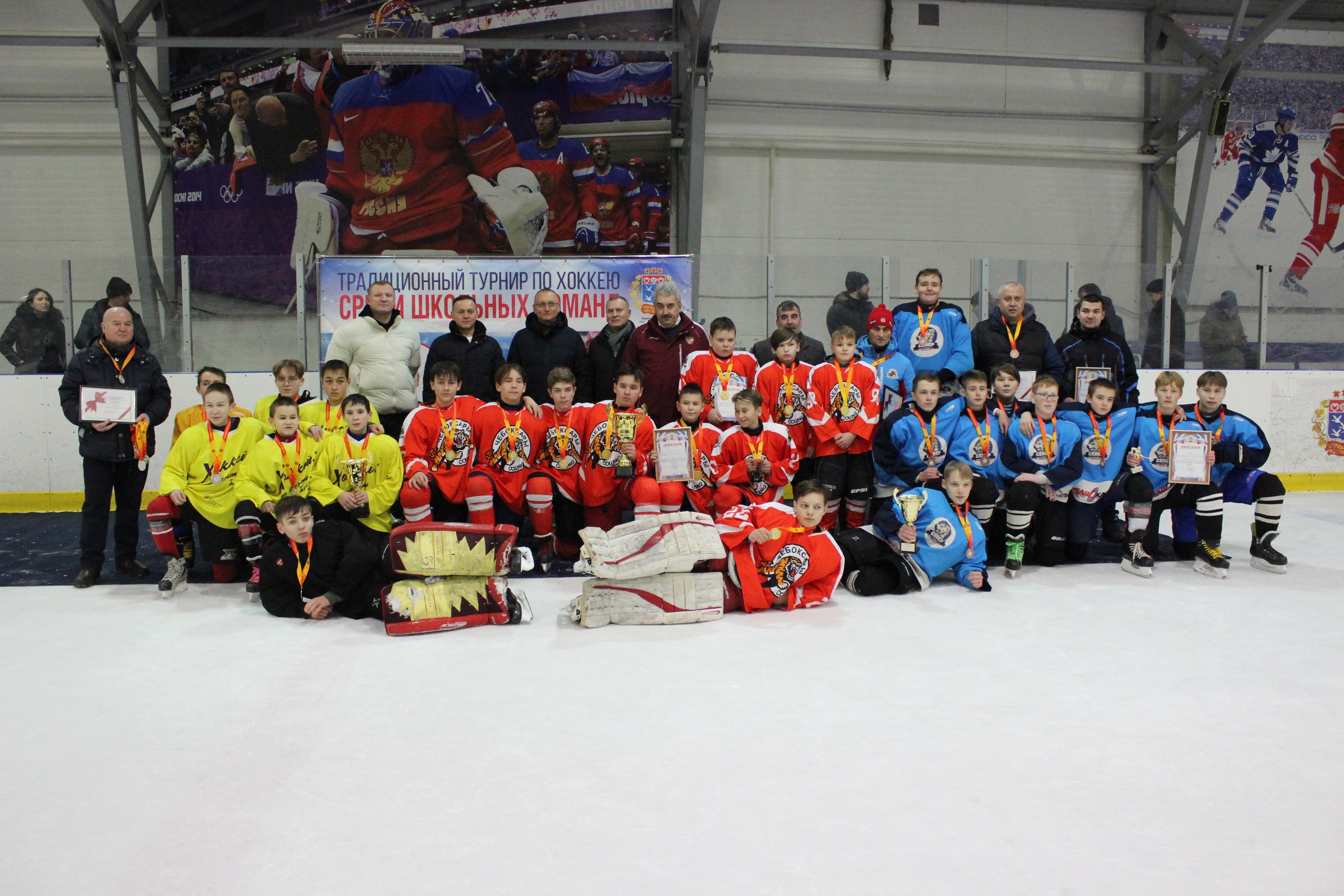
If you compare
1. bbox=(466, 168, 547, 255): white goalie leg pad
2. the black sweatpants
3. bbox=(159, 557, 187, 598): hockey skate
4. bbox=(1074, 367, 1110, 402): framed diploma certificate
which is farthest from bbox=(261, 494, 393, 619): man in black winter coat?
bbox=(466, 168, 547, 255): white goalie leg pad

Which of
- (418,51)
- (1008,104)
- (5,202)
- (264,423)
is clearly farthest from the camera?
(1008,104)

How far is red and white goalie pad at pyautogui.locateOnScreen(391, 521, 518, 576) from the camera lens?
148 inches

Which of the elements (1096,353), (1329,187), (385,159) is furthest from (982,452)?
(1329,187)

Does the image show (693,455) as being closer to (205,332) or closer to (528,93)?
(205,332)

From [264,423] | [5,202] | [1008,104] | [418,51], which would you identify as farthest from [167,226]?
[1008,104]

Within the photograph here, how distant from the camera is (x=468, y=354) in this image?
5246 mm

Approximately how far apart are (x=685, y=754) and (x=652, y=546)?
4.55 ft

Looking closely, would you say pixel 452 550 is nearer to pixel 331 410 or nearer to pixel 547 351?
pixel 331 410

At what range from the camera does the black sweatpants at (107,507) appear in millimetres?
4480

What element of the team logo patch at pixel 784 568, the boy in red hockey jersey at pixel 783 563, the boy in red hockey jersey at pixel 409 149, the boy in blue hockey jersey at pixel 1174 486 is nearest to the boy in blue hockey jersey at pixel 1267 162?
the boy in blue hockey jersey at pixel 1174 486

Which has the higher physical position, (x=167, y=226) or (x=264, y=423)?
(x=167, y=226)

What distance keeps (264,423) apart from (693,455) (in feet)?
7.16

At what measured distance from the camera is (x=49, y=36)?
875 centimetres

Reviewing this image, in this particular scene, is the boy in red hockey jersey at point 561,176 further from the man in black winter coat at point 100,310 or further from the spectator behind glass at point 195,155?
the man in black winter coat at point 100,310
